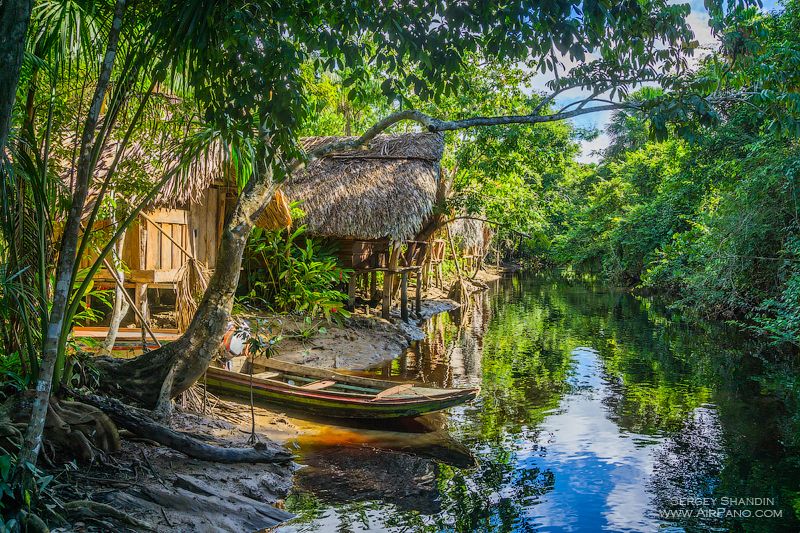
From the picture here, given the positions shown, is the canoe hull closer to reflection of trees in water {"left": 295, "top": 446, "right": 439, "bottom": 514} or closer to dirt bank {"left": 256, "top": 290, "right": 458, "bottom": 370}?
reflection of trees in water {"left": 295, "top": 446, "right": 439, "bottom": 514}

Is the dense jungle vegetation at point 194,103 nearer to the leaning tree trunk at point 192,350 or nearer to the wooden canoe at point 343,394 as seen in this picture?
the leaning tree trunk at point 192,350

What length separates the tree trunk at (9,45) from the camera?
9.12 feet

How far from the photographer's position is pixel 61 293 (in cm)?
340

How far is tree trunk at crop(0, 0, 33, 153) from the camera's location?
2.78 meters

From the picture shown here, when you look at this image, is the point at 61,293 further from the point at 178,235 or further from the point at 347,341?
the point at 347,341

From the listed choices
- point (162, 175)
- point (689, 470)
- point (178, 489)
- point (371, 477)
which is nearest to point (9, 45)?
point (178, 489)

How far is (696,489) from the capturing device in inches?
220

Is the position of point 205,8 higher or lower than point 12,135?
higher

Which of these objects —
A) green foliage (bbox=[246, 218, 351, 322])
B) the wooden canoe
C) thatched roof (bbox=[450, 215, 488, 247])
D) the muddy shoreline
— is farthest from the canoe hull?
thatched roof (bbox=[450, 215, 488, 247])

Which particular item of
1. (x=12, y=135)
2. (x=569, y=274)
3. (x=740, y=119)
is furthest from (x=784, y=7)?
(x=569, y=274)

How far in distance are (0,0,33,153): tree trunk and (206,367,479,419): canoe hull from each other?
463 centimetres

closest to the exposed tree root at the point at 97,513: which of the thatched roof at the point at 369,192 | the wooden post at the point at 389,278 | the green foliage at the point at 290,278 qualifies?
the green foliage at the point at 290,278

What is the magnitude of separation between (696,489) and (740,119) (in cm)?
1036

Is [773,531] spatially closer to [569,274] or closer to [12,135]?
[12,135]
